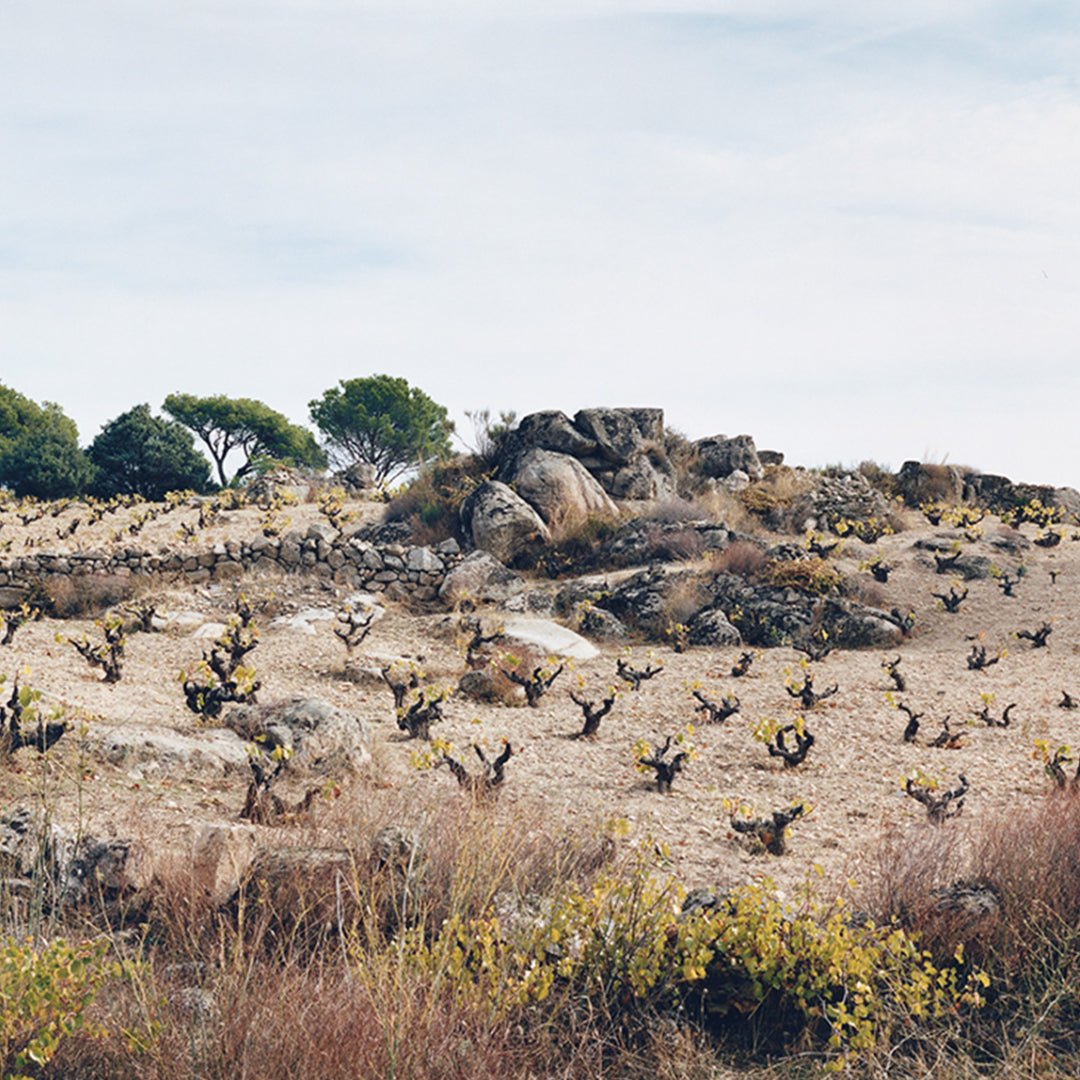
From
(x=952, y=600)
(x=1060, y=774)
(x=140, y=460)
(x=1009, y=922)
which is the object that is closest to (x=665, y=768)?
(x=1060, y=774)

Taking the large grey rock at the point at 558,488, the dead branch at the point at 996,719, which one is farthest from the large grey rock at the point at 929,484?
the dead branch at the point at 996,719

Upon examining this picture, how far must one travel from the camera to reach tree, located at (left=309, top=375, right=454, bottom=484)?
1870 inches

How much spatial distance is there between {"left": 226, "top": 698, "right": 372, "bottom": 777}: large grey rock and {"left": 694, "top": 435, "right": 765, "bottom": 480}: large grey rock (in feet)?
56.3

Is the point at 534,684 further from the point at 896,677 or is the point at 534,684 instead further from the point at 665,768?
the point at 896,677

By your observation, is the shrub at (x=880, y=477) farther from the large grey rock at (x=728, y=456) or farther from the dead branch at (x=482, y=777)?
the dead branch at (x=482, y=777)

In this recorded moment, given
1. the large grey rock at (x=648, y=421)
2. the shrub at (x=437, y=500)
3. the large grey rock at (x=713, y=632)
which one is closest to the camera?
the large grey rock at (x=713, y=632)

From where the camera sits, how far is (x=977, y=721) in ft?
33.3

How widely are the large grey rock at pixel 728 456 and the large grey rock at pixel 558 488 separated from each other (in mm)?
4237

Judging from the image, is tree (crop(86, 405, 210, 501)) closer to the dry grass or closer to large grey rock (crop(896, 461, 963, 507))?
large grey rock (crop(896, 461, 963, 507))

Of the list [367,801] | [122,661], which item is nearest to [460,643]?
[122,661]

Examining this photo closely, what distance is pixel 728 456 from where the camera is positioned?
24547 mm

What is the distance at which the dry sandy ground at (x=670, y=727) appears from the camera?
20.7ft

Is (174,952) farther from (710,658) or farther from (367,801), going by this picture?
(710,658)

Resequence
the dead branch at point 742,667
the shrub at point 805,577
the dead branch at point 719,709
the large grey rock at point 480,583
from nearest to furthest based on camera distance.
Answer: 1. the dead branch at point 719,709
2. the dead branch at point 742,667
3. the shrub at point 805,577
4. the large grey rock at point 480,583
